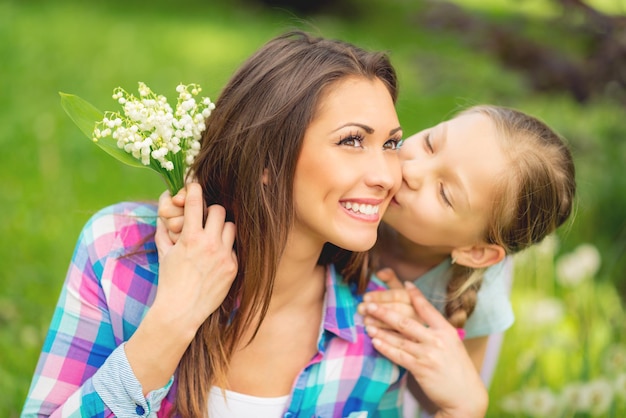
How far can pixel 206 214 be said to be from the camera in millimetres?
2223

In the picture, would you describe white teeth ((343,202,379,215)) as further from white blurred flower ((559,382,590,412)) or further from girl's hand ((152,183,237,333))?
white blurred flower ((559,382,590,412))

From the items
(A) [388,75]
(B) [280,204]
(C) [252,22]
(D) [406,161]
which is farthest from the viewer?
(C) [252,22]

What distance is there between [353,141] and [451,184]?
497 millimetres

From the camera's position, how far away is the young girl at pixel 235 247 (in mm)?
2064

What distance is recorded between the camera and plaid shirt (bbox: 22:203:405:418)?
2.04 m

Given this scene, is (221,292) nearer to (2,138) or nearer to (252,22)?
(2,138)

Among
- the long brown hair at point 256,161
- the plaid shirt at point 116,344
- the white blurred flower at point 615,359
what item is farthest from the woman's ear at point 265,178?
the white blurred flower at point 615,359

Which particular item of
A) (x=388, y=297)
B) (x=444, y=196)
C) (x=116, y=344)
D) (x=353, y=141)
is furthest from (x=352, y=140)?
(x=116, y=344)

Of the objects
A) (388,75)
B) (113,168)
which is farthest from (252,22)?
(388,75)

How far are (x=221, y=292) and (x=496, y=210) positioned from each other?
955 millimetres

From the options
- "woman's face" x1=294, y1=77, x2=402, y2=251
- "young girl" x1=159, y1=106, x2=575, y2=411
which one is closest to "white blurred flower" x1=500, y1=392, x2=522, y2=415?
"young girl" x1=159, y1=106, x2=575, y2=411

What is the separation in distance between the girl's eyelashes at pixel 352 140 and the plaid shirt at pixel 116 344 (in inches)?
22.7

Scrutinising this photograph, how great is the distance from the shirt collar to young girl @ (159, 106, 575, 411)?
0.06 metres

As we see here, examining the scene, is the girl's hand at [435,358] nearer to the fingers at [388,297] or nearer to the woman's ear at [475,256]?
the fingers at [388,297]
